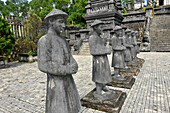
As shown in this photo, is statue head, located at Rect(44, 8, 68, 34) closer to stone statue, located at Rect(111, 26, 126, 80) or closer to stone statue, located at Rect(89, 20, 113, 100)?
stone statue, located at Rect(89, 20, 113, 100)

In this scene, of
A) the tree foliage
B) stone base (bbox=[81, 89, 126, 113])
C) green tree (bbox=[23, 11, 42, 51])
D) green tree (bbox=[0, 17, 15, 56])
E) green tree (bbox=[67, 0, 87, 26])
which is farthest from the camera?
the tree foliage

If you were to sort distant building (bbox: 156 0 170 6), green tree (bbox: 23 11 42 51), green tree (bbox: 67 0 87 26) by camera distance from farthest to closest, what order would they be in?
distant building (bbox: 156 0 170 6) < green tree (bbox: 67 0 87 26) < green tree (bbox: 23 11 42 51)

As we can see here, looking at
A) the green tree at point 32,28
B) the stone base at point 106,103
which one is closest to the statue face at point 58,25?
the stone base at point 106,103

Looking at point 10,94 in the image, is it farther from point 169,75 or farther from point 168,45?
point 168,45

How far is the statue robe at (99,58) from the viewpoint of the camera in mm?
3207

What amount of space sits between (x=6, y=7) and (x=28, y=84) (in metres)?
39.5

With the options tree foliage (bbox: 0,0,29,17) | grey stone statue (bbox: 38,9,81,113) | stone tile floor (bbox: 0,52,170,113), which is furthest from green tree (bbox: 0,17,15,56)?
tree foliage (bbox: 0,0,29,17)

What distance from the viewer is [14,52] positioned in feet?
38.1

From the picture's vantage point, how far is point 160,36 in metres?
15.8

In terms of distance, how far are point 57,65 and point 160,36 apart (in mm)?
17257

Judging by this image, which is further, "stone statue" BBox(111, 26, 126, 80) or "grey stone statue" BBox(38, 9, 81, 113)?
"stone statue" BBox(111, 26, 126, 80)

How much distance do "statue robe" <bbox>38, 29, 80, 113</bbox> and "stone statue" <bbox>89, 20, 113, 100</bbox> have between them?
126 cm

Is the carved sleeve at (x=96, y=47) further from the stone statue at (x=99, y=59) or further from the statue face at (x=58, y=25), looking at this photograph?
the statue face at (x=58, y=25)

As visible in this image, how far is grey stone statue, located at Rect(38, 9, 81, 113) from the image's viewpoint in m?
1.90
